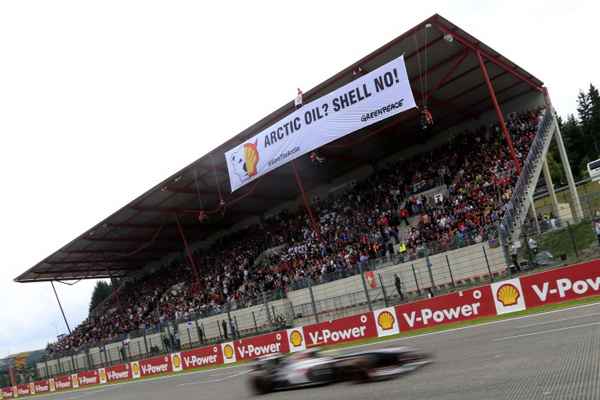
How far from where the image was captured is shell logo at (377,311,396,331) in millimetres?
19844

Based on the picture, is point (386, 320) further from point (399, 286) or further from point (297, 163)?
point (297, 163)

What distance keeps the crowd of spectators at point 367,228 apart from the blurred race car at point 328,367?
1211cm

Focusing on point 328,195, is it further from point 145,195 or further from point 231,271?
point 145,195

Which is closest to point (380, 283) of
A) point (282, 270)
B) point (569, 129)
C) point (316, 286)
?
point (316, 286)

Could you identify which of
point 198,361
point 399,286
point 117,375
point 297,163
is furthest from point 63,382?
point 399,286

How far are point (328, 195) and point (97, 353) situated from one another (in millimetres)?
19006

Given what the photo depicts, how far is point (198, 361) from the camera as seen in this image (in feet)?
87.5

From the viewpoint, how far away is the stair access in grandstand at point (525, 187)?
68.3 feet

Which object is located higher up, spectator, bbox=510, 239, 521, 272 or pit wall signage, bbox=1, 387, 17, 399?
spectator, bbox=510, 239, 521, 272

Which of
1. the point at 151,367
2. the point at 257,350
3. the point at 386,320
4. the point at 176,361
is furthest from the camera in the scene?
the point at 151,367

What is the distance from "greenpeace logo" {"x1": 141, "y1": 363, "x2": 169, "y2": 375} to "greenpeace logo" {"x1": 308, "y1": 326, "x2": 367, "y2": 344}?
9802 mm

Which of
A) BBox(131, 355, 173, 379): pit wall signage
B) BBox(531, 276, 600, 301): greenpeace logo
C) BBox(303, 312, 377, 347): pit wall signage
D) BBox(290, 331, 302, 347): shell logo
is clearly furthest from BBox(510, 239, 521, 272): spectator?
BBox(131, 355, 173, 379): pit wall signage

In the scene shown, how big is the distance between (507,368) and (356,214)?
2697cm

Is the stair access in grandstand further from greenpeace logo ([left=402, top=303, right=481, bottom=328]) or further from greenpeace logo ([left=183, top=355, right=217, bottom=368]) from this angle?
greenpeace logo ([left=183, top=355, right=217, bottom=368])
